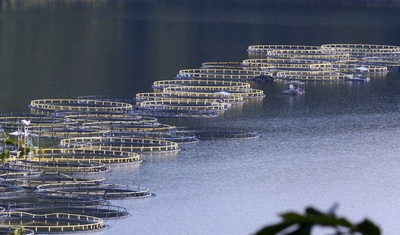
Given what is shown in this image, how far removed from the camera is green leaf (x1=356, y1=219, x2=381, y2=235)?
375 cm

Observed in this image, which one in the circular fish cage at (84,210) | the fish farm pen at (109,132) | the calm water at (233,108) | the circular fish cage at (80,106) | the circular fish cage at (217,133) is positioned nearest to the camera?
the circular fish cage at (84,210)

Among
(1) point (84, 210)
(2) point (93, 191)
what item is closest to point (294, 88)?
(2) point (93, 191)

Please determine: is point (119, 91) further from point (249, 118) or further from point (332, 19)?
point (332, 19)

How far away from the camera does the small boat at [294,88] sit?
5944 cm

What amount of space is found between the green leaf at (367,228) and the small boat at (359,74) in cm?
6199

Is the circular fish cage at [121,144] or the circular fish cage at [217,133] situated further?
the circular fish cage at [217,133]

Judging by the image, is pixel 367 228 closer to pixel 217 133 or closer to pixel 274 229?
pixel 274 229

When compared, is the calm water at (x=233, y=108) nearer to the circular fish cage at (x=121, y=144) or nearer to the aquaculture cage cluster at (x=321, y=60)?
the circular fish cage at (x=121, y=144)

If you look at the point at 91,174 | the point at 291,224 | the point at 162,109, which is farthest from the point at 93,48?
the point at 291,224

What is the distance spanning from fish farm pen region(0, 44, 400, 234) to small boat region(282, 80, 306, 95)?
1.40 meters

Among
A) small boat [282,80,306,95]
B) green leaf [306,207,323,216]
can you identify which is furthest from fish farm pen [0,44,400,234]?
green leaf [306,207,323,216]

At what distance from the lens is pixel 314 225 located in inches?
147

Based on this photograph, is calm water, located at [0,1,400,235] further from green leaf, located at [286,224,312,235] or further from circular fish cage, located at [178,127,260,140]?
circular fish cage, located at [178,127,260,140]

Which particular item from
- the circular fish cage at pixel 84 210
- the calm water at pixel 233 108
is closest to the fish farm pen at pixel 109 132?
the circular fish cage at pixel 84 210
